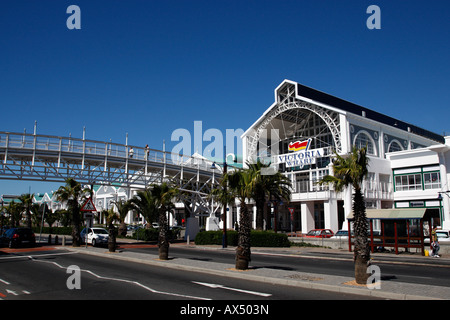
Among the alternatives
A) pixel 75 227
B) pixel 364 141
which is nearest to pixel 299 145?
pixel 364 141

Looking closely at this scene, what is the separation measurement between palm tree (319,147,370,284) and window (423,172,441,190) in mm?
33027

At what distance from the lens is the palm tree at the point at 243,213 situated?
576 inches

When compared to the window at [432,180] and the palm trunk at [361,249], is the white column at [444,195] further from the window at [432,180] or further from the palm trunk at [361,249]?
the palm trunk at [361,249]

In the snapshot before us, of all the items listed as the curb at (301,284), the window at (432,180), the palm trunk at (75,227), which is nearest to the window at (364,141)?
the window at (432,180)

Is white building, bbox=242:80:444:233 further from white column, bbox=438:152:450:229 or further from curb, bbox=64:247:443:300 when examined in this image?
curb, bbox=64:247:443:300

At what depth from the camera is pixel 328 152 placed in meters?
46.4

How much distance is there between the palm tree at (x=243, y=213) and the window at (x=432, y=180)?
108ft

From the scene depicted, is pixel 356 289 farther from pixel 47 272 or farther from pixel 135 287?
pixel 47 272

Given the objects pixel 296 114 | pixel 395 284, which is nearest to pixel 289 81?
pixel 296 114

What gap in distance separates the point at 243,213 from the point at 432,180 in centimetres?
3372

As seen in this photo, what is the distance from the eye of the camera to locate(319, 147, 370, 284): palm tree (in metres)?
11.0

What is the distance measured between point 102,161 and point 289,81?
2624cm

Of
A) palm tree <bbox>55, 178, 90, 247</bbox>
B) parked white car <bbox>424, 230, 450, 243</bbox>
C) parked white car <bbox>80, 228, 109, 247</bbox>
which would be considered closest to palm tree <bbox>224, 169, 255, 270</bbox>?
palm tree <bbox>55, 178, 90, 247</bbox>

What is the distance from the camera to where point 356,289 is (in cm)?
1034
